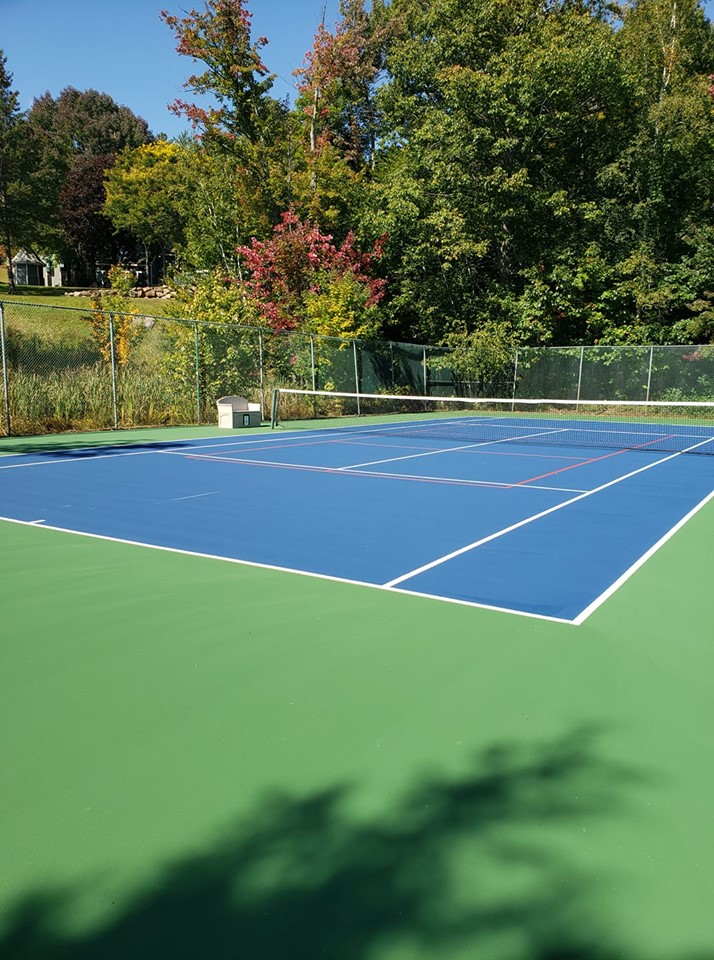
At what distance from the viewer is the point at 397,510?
27.4ft

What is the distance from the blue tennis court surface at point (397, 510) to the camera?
18.8 feet

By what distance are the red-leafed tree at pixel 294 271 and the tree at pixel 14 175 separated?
119 feet

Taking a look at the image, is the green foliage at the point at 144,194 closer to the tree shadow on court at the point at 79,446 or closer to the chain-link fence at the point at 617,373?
the chain-link fence at the point at 617,373

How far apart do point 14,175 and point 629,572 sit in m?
63.1

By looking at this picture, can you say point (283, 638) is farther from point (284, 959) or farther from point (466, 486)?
point (466, 486)

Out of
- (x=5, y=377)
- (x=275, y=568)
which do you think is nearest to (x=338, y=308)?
(x=5, y=377)

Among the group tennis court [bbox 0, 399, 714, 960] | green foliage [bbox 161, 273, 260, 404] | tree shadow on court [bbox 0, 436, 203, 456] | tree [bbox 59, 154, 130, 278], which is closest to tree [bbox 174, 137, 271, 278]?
green foliage [bbox 161, 273, 260, 404]

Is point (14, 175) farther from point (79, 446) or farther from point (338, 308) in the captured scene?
point (79, 446)

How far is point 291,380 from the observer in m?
23.5

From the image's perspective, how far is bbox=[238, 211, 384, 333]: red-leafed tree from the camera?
92.0 feet

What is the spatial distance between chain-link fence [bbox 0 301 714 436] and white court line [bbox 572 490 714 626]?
1268 cm

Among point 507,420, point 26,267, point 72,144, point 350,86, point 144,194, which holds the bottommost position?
point 507,420

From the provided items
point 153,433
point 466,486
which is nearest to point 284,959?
point 466,486

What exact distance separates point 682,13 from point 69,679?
127ft
